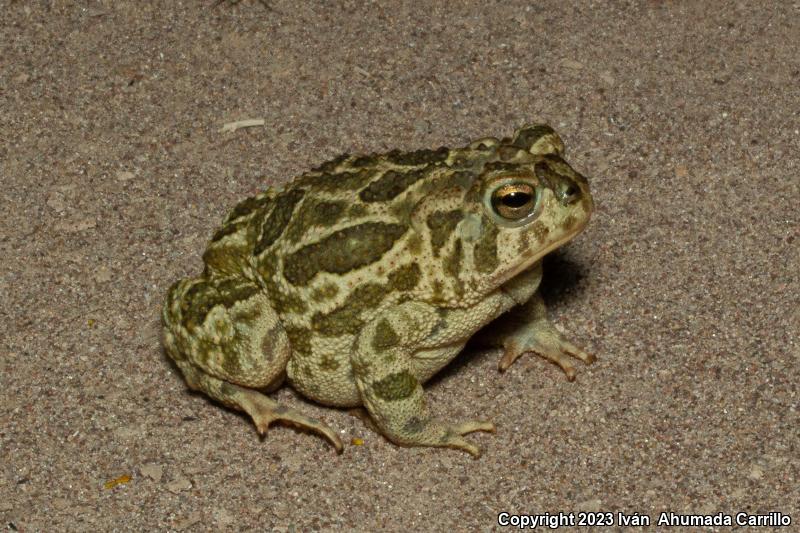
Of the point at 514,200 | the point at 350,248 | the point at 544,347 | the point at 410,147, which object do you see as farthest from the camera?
the point at 410,147

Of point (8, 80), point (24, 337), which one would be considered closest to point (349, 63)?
point (8, 80)

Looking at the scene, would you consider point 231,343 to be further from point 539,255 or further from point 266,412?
point 539,255

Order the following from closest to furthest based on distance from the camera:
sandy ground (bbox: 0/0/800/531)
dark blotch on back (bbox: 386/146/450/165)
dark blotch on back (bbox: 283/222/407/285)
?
dark blotch on back (bbox: 283/222/407/285)
dark blotch on back (bbox: 386/146/450/165)
sandy ground (bbox: 0/0/800/531)

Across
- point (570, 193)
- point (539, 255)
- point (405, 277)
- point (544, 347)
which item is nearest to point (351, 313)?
point (405, 277)

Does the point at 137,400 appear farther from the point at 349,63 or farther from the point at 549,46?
the point at 549,46

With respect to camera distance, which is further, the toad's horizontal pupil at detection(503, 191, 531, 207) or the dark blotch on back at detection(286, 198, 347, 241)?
the dark blotch on back at detection(286, 198, 347, 241)

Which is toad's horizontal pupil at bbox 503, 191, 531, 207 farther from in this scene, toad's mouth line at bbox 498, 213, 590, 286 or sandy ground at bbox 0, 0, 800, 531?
sandy ground at bbox 0, 0, 800, 531

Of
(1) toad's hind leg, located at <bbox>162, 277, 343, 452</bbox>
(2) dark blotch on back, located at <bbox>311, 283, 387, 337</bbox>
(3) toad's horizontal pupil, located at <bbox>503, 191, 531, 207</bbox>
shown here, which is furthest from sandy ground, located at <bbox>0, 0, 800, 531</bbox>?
(3) toad's horizontal pupil, located at <bbox>503, 191, 531, 207</bbox>
